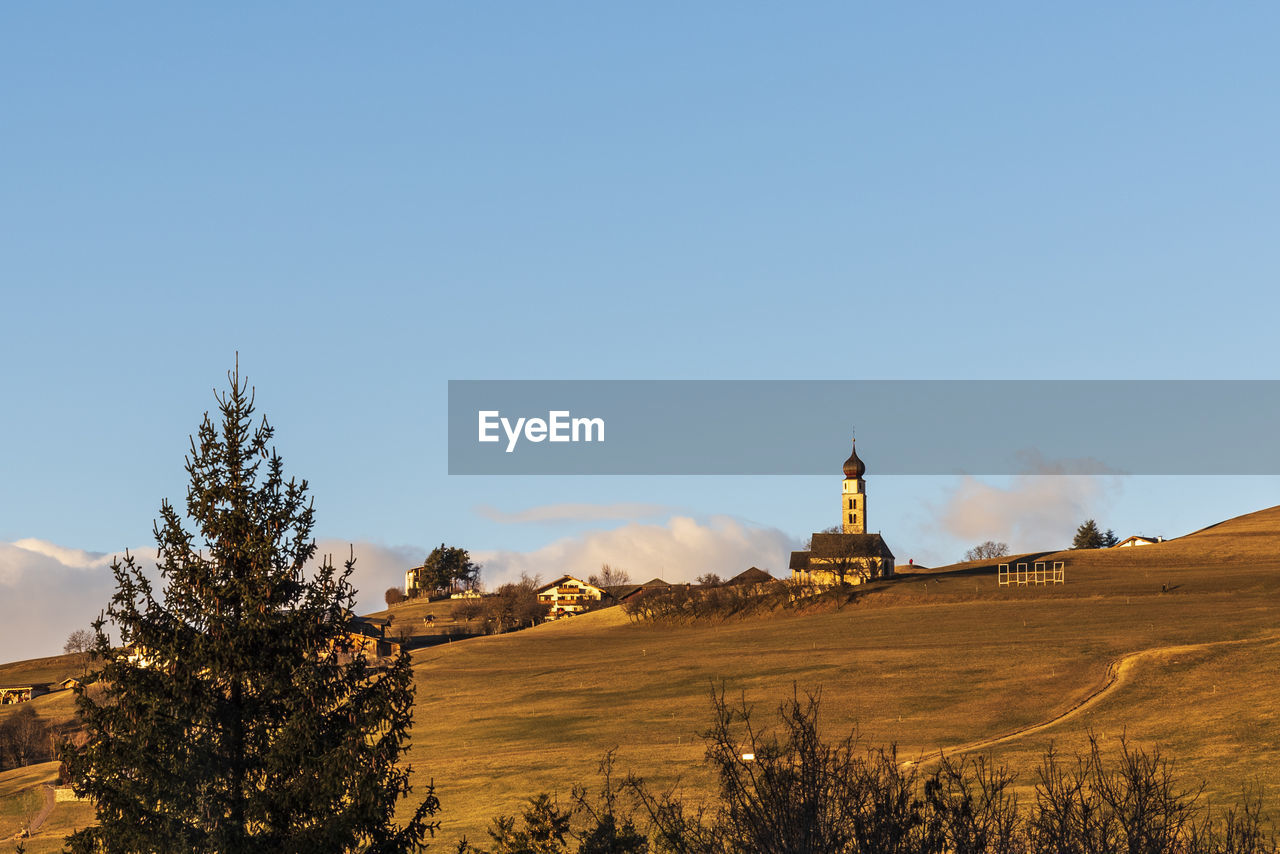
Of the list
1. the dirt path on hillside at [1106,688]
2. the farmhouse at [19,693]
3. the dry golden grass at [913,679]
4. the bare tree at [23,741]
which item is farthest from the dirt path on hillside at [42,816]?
the farmhouse at [19,693]

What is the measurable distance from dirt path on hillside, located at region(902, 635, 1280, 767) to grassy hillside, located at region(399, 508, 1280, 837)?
44 cm

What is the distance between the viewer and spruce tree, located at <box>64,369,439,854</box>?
24844 millimetres

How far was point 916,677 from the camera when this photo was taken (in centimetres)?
9050

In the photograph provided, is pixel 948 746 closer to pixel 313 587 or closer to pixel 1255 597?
pixel 313 587

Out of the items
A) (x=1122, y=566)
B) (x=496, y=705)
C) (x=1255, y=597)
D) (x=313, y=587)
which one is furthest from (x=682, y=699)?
(x=1122, y=566)

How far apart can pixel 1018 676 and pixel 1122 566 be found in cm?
6949

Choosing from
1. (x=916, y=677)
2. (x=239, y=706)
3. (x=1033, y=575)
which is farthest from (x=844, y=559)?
(x=239, y=706)

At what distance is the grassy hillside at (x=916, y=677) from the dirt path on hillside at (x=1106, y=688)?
44cm

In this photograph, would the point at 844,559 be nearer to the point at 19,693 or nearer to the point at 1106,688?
the point at 1106,688

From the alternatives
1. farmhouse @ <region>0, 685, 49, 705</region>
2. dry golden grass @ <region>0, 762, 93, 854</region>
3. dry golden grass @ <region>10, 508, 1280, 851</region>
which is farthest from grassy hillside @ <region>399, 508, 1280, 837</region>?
farmhouse @ <region>0, 685, 49, 705</region>

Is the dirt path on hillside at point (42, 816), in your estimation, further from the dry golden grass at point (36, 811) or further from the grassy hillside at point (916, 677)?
the grassy hillside at point (916, 677)

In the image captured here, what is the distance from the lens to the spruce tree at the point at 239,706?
24.8m

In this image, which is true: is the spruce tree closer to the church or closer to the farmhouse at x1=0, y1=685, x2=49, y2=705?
the church

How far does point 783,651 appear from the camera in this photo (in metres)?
109
